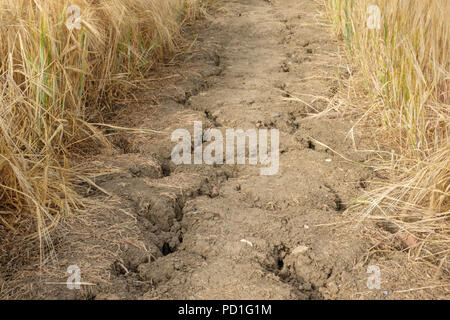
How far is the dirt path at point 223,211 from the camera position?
55.1 inches

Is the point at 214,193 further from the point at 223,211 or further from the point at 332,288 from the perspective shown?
the point at 332,288

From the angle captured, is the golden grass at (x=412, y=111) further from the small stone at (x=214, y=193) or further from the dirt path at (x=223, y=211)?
the small stone at (x=214, y=193)

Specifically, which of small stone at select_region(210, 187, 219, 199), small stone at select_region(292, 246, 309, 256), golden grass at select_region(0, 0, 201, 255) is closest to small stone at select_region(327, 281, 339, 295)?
small stone at select_region(292, 246, 309, 256)

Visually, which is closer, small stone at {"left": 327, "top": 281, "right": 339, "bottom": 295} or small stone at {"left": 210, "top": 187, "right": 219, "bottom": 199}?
small stone at {"left": 327, "top": 281, "right": 339, "bottom": 295}

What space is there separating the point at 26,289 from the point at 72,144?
2.77 ft

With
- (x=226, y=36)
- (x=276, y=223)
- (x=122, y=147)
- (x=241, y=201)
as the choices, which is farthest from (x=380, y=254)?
(x=226, y=36)

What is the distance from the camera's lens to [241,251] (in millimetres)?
1515

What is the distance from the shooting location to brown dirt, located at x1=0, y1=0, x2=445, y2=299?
138 centimetres

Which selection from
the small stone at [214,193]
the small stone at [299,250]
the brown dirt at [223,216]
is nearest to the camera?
the brown dirt at [223,216]

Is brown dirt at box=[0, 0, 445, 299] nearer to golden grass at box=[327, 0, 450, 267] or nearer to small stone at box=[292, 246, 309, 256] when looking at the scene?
small stone at box=[292, 246, 309, 256]

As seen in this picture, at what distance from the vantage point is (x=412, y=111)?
1.92 meters

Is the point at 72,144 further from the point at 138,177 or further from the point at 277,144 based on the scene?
the point at 277,144

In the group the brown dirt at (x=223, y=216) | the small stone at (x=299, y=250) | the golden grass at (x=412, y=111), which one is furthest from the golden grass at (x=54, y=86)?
the golden grass at (x=412, y=111)

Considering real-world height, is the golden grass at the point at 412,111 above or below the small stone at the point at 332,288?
above
